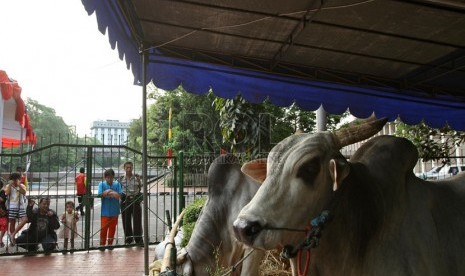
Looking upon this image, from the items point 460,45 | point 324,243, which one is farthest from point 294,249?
point 460,45

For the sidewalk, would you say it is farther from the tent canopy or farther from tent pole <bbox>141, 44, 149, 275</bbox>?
the tent canopy

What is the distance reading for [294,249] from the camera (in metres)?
1.81

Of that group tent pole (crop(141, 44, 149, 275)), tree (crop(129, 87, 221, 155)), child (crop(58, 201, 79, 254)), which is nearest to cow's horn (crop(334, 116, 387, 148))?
tent pole (crop(141, 44, 149, 275))

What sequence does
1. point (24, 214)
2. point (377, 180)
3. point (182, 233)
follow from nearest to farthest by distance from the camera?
point (377, 180), point (182, 233), point (24, 214)

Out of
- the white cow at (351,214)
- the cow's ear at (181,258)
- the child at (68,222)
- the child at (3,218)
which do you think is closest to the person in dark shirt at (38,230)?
the child at (68,222)

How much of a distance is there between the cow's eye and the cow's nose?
0.32 metres

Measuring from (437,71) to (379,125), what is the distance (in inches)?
119

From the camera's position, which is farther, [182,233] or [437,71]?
[182,233]

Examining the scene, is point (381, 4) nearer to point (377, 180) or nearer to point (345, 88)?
point (377, 180)

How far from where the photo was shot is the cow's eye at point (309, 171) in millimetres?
1803

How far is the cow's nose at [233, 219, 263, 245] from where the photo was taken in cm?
165

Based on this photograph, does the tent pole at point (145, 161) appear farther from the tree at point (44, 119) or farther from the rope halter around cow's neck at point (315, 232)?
the tree at point (44, 119)

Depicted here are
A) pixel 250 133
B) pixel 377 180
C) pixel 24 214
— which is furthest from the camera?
pixel 250 133

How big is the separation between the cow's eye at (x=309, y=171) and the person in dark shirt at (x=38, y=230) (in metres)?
7.52
